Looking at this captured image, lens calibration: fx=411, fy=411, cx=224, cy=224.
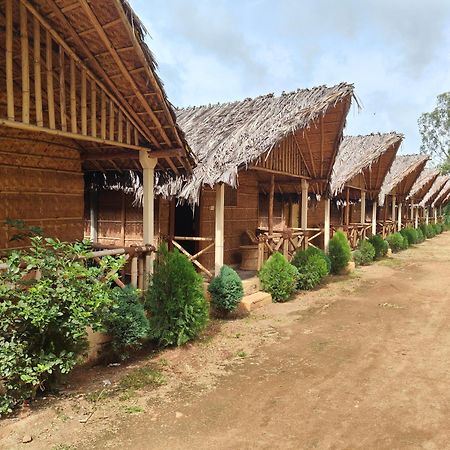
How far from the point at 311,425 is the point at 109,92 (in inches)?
183

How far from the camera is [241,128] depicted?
29.5 ft

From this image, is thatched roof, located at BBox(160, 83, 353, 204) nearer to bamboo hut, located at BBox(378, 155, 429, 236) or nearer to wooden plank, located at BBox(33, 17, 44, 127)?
wooden plank, located at BBox(33, 17, 44, 127)

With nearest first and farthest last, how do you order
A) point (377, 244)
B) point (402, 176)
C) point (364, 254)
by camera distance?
point (364, 254)
point (377, 244)
point (402, 176)

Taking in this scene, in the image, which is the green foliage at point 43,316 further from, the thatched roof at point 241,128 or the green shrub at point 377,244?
the green shrub at point 377,244

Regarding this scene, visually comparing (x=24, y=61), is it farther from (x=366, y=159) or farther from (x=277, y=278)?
(x=366, y=159)

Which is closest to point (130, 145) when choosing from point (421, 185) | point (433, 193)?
point (421, 185)

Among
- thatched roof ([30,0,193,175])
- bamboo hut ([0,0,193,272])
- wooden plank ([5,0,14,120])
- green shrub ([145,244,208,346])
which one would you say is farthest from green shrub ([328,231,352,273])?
wooden plank ([5,0,14,120])

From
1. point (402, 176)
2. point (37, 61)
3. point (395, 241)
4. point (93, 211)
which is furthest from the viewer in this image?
point (395, 241)

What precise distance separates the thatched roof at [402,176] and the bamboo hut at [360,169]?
1123 mm

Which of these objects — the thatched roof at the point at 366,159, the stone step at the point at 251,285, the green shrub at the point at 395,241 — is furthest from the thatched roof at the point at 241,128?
the green shrub at the point at 395,241

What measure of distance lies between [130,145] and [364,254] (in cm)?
1214

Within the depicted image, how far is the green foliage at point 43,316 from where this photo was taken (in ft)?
12.7

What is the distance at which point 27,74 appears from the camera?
4355 mm

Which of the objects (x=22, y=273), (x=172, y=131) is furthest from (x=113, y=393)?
(x=172, y=131)
